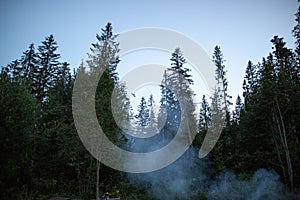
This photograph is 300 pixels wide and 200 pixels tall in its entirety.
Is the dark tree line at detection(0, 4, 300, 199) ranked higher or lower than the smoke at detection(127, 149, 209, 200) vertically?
higher

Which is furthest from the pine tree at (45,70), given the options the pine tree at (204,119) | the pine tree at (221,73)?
the pine tree at (221,73)

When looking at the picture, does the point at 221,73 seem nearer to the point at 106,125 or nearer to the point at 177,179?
the point at 177,179

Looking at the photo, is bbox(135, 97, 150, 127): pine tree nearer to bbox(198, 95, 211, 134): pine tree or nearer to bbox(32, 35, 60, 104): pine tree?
bbox(198, 95, 211, 134): pine tree

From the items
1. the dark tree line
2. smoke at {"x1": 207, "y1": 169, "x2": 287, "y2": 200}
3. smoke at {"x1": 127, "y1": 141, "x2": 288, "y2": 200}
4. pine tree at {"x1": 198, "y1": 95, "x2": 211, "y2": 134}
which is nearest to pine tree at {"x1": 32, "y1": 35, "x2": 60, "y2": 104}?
the dark tree line

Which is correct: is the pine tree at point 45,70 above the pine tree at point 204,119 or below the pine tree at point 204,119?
above

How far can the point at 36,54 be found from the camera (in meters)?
20.5

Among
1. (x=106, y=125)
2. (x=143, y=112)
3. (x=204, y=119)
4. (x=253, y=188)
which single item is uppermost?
(x=143, y=112)

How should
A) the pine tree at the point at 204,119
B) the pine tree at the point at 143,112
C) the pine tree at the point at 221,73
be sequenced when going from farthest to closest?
the pine tree at the point at 143,112, the pine tree at the point at 221,73, the pine tree at the point at 204,119

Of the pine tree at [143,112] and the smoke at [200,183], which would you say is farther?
the pine tree at [143,112]

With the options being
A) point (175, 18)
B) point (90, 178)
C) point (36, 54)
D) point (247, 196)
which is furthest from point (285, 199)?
point (36, 54)

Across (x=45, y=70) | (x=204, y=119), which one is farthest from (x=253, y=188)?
(x=45, y=70)

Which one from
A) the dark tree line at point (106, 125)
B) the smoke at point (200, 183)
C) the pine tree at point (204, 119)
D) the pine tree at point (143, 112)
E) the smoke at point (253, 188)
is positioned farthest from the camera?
the pine tree at point (143, 112)

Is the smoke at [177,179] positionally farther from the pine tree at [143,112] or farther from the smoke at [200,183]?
the pine tree at [143,112]

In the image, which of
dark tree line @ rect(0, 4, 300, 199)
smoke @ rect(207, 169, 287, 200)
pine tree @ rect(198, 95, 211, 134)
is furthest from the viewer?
pine tree @ rect(198, 95, 211, 134)
